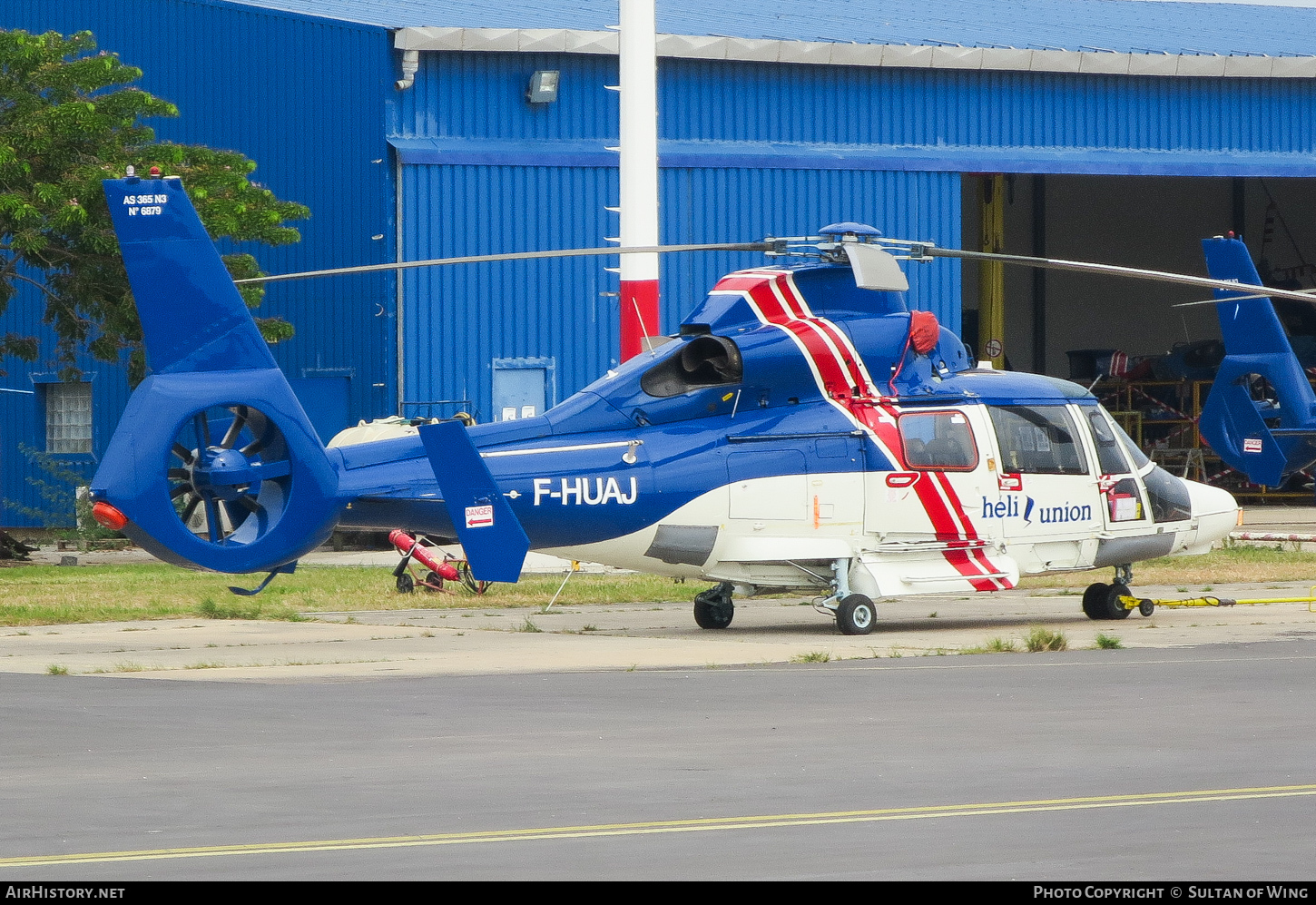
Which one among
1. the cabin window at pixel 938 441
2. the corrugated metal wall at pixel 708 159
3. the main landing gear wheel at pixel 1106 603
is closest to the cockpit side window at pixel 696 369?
the cabin window at pixel 938 441

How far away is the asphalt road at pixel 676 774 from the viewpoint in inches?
316

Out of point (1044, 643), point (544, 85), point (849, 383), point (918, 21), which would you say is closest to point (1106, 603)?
point (1044, 643)

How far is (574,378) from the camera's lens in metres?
36.8

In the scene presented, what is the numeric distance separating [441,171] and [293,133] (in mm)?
3322

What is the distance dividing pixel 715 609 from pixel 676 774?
9584 mm

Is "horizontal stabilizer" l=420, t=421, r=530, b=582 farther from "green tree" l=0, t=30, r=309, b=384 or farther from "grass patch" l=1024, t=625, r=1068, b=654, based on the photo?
"green tree" l=0, t=30, r=309, b=384

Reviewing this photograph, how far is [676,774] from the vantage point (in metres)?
10.4

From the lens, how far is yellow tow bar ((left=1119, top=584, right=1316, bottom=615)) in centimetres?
2053

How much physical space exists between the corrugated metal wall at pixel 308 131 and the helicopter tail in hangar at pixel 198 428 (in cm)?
1937

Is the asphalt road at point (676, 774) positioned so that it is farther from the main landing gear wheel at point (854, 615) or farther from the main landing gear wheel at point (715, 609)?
the main landing gear wheel at point (715, 609)

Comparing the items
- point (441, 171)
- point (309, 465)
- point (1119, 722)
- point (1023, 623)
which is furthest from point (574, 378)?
point (1119, 722)

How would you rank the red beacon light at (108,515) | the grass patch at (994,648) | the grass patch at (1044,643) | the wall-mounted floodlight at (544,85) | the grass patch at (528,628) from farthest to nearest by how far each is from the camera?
1. the wall-mounted floodlight at (544,85)
2. the grass patch at (528,628)
3. the grass patch at (1044,643)
4. the grass patch at (994,648)
5. the red beacon light at (108,515)

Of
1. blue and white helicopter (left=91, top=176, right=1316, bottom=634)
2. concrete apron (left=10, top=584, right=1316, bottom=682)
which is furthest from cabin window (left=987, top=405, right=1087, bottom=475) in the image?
concrete apron (left=10, top=584, right=1316, bottom=682)

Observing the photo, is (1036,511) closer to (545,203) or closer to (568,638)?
(568,638)
